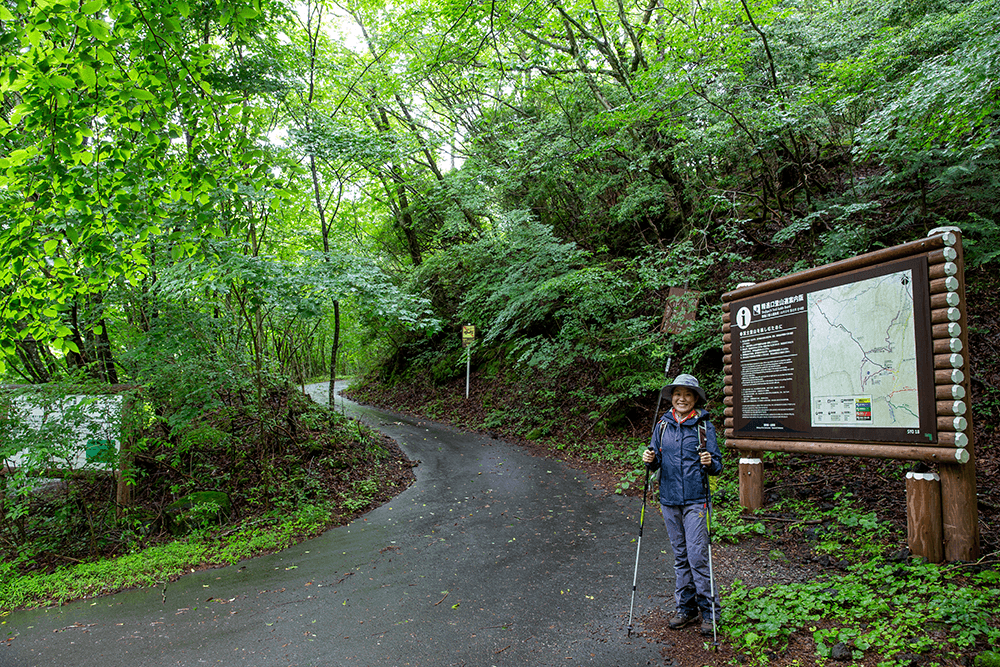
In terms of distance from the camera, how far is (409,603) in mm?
4688

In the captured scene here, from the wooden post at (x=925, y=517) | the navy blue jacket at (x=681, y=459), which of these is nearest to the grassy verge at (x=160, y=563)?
the navy blue jacket at (x=681, y=459)

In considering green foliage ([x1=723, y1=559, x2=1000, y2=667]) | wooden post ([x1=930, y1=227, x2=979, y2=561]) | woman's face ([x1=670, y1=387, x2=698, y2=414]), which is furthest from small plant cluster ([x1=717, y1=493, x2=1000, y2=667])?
woman's face ([x1=670, y1=387, x2=698, y2=414])

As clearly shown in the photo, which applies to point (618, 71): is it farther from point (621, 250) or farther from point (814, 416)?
point (814, 416)

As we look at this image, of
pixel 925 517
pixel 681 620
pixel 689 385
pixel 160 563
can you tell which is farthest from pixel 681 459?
pixel 160 563

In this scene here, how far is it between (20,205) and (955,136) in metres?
11.2

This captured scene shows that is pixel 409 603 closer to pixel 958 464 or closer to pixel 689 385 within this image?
pixel 689 385

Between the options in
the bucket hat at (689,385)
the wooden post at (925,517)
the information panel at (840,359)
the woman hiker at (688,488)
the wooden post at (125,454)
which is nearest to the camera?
the woman hiker at (688,488)

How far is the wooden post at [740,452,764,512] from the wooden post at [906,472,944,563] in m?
1.75

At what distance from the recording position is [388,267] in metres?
20.6

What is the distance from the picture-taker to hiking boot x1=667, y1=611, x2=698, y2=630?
12.8ft

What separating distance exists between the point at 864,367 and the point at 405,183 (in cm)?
1222

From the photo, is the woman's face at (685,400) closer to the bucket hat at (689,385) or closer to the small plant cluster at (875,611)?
the bucket hat at (689,385)

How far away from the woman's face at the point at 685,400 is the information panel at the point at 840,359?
2.07 metres

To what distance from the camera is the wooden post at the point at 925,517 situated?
434 cm
